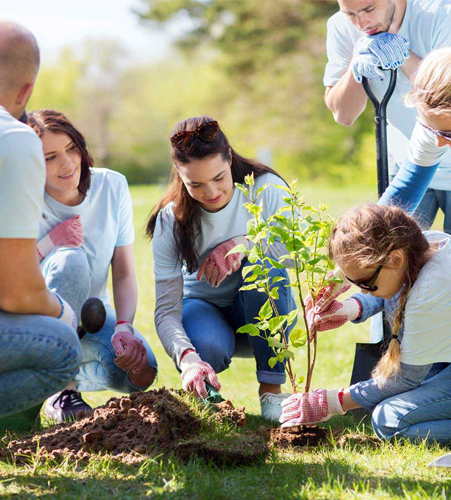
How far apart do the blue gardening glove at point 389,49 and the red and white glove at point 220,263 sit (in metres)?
1.01

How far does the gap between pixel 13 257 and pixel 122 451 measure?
0.86 m

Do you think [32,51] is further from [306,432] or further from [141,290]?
[141,290]

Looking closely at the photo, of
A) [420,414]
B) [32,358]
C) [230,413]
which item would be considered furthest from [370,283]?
[32,358]

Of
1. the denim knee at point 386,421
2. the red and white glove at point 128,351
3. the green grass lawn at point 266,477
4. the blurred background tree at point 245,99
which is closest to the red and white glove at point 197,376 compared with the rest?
the red and white glove at point 128,351

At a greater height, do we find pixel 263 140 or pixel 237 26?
pixel 237 26

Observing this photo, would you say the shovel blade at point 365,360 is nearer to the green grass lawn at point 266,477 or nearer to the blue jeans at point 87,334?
the green grass lawn at point 266,477

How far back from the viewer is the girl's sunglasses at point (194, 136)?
3.04 m

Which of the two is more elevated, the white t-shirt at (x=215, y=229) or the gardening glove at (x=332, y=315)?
the white t-shirt at (x=215, y=229)

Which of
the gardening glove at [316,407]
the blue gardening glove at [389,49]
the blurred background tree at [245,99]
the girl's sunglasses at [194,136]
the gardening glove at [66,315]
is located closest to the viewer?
the gardening glove at [66,315]

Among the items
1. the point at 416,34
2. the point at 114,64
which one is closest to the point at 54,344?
the point at 416,34

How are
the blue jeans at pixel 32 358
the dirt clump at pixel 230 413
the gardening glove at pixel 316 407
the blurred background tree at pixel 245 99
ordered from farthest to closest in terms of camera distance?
the blurred background tree at pixel 245 99
the dirt clump at pixel 230 413
the gardening glove at pixel 316 407
the blue jeans at pixel 32 358

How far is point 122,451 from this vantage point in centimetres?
245

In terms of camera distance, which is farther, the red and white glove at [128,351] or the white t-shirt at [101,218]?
the white t-shirt at [101,218]

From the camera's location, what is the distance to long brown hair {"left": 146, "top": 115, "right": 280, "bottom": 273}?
3.05m
